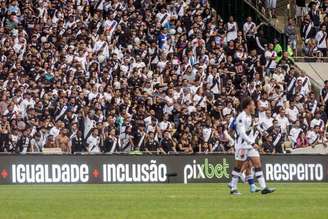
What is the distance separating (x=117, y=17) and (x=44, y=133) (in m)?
8.39

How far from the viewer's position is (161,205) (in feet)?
72.6

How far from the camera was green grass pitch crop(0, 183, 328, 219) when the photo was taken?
19.2 meters

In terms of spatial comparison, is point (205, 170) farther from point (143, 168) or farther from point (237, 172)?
point (237, 172)

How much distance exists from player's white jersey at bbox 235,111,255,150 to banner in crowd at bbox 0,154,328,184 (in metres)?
10.5

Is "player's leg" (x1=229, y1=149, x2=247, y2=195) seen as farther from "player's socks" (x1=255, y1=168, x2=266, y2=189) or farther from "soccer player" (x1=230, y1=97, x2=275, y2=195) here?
"player's socks" (x1=255, y1=168, x2=266, y2=189)

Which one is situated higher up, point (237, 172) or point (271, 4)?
point (271, 4)

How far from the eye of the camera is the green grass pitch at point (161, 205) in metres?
19.2

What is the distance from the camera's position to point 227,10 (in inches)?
1978

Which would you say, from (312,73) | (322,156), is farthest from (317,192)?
(312,73)

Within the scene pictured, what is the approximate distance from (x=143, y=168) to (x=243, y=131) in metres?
11.0

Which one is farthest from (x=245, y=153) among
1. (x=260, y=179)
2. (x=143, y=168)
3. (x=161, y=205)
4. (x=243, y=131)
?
(x=143, y=168)

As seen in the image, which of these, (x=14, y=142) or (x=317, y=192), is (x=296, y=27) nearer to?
(x=14, y=142)

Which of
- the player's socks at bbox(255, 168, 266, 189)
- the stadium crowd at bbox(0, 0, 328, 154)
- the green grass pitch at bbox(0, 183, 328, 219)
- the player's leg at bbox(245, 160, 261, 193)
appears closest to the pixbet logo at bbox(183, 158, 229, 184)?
the stadium crowd at bbox(0, 0, 328, 154)

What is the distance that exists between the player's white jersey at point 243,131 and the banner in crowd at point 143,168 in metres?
10.5
